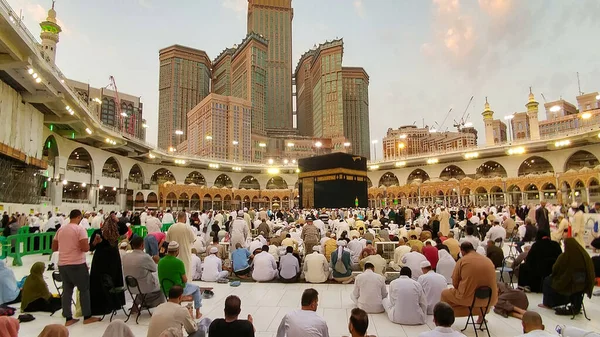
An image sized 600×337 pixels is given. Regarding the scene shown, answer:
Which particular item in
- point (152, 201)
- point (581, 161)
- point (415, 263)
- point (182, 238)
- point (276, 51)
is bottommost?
point (415, 263)

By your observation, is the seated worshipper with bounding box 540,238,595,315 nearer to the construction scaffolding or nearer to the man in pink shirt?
the man in pink shirt

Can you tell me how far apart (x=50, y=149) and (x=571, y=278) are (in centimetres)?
2641

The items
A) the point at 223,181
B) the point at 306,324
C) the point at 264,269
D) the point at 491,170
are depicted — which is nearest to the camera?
the point at 306,324

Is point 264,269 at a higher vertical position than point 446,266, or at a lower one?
lower

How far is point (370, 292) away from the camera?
185 inches

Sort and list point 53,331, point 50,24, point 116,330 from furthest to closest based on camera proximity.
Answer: point 50,24
point 116,330
point 53,331

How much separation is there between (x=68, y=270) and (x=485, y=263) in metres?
4.89

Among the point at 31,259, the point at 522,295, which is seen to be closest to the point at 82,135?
the point at 31,259

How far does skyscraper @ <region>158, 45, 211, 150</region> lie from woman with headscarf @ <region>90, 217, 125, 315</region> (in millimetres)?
112936

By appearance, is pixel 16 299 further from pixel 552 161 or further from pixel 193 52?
pixel 193 52

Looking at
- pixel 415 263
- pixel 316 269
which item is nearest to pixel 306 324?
pixel 415 263

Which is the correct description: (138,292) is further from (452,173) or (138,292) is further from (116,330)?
(452,173)

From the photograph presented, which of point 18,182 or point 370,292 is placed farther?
point 18,182

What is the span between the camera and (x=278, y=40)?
11438 centimetres
